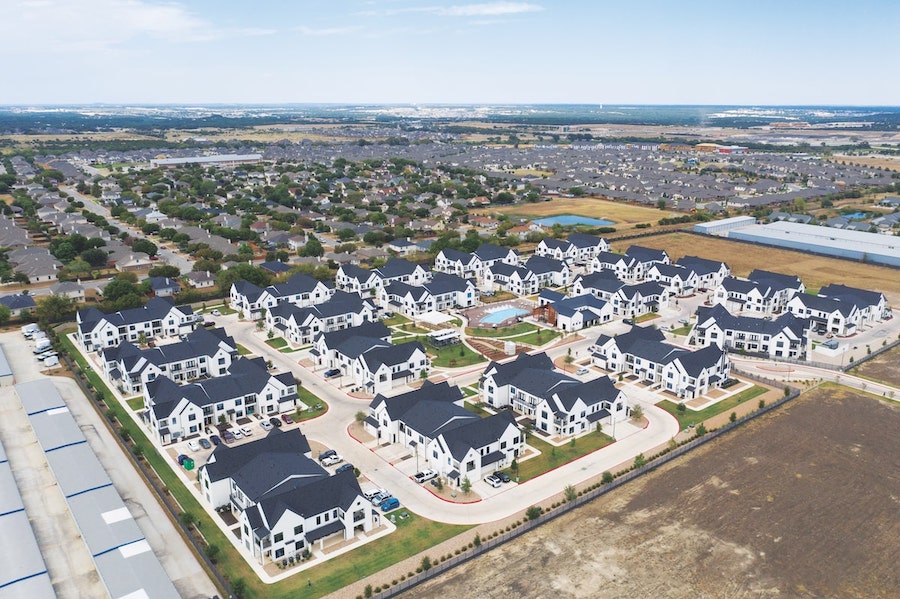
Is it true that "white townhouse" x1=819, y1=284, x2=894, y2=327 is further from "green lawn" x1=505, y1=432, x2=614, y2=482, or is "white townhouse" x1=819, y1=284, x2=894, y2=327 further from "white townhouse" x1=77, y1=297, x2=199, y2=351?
"white townhouse" x1=77, y1=297, x2=199, y2=351

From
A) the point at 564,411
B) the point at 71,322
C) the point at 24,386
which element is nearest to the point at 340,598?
the point at 564,411

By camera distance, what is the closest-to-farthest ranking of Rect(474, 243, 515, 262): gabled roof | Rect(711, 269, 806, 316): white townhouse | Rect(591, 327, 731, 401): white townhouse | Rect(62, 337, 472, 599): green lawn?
Rect(62, 337, 472, 599): green lawn < Rect(591, 327, 731, 401): white townhouse < Rect(711, 269, 806, 316): white townhouse < Rect(474, 243, 515, 262): gabled roof

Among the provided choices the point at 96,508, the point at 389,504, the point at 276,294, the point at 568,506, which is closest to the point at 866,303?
the point at 568,506

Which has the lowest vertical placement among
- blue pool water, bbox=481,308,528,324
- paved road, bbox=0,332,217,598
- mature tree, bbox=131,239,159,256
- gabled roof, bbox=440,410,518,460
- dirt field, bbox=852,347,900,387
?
dirt field, bbox=852,347,900,387

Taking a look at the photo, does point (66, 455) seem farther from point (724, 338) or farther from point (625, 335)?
point (724, 338)

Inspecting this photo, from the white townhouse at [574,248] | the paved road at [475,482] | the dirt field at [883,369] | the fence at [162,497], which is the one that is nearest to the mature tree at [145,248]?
the fence at [162,497]

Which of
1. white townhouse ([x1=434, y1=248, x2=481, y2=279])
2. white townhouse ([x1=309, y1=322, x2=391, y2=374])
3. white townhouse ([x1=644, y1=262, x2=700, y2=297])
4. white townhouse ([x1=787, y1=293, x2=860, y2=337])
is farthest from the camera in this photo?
white townhouse ([x1=434, y1=248, x2=481, y2=279])

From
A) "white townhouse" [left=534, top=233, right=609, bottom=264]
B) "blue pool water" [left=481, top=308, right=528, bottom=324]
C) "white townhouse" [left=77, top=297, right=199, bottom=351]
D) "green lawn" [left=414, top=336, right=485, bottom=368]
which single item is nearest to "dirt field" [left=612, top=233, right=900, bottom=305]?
"white townhouse" [left=534, top=233, right=609, bottom=264]
